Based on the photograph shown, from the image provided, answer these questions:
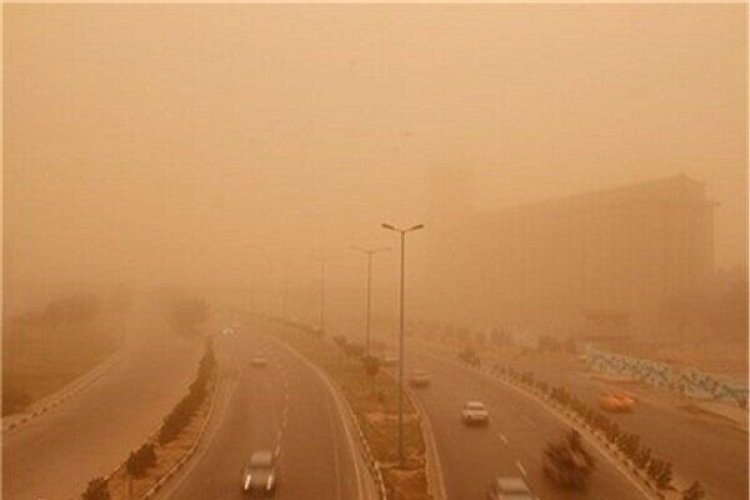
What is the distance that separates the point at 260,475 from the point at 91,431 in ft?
51.1

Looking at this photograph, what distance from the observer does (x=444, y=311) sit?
14512 cm

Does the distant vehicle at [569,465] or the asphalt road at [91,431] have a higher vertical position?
the distant vehicle at [569,465]

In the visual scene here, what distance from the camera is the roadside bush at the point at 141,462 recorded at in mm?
28688

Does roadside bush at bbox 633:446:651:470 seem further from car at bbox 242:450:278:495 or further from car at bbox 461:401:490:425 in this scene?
car at bbox 242:450:278:495

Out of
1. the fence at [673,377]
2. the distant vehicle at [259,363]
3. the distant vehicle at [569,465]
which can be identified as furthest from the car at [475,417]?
the distant vehicle at [259,363]

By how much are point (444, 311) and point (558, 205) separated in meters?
27.3

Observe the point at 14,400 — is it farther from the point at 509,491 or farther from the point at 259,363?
the point at 509,491

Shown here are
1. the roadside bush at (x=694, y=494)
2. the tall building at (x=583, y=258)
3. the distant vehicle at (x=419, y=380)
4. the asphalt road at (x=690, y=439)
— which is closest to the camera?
the roadside bush at (x=694, y=494)

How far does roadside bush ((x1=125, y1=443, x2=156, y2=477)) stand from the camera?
94.1 feet

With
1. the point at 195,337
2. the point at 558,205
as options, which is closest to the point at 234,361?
the point at 195,337

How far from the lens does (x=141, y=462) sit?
29172mm

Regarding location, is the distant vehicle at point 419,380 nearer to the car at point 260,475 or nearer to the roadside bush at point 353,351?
the roadside bush at point 353,351

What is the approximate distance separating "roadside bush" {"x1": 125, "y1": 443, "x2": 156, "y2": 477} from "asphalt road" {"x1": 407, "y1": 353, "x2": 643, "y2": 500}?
1021 centimetres

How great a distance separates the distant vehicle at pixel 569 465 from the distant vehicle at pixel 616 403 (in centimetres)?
1655
